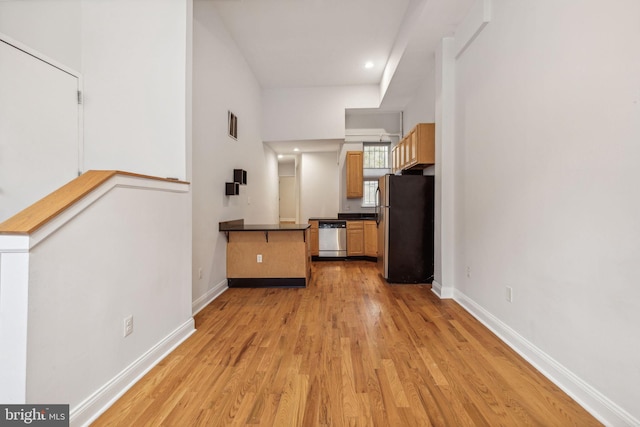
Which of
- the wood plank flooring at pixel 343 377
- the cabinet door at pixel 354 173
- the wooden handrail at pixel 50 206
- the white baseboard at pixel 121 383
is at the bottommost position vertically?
the wood plank flooring at pixel 343 377

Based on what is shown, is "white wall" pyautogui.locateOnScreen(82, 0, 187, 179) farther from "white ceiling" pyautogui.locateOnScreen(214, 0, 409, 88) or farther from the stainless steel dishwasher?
the stainless steel dishwasher

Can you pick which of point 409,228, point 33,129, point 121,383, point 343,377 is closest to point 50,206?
point 121,383

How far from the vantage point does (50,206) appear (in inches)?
51.6

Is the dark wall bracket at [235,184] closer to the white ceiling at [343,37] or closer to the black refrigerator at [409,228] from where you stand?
the white ceiling at [343,37]

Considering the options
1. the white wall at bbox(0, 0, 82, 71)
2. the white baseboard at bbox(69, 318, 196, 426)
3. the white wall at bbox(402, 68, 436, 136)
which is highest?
the white wall at bbox(402, 68, 436, 136)

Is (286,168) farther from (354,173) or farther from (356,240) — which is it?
(356,240)

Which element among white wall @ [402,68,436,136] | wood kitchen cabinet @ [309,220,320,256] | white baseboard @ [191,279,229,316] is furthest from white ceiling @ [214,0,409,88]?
white baseboard @ [191,279,229,316]

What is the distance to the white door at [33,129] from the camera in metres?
2.10

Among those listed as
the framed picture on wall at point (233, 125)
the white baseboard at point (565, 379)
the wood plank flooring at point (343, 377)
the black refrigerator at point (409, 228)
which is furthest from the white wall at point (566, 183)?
the framed picture on wall at point (233, 125)

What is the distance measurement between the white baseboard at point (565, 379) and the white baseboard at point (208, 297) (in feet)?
9.27

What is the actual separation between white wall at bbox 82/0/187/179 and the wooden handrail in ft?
2.92

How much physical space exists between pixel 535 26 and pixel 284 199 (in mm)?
9274

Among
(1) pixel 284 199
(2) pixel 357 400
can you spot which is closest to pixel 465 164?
(2) pixel 357 400

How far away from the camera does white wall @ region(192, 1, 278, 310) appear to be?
3096mm
